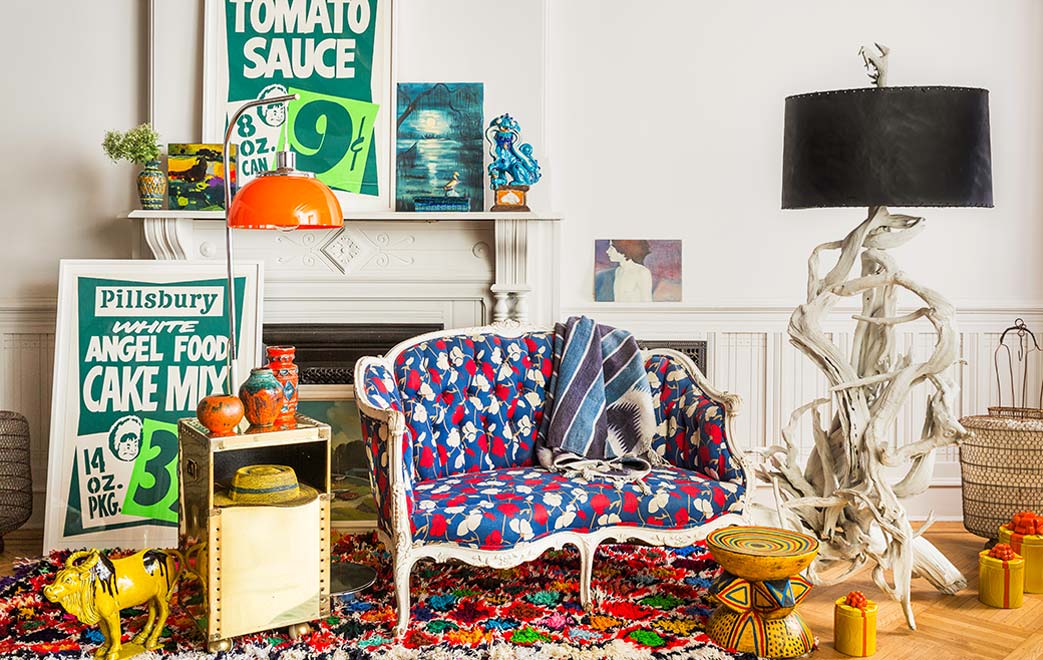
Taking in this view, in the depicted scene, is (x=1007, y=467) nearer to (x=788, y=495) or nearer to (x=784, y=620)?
(x=788, y=495)

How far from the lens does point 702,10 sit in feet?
13.7

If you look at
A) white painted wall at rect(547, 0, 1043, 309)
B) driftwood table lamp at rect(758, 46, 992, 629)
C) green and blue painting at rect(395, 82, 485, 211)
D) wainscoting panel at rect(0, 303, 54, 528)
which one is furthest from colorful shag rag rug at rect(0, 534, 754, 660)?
green and blue painting at rect(395, 82, 485, 211)

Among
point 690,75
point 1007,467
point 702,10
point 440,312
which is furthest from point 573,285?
point 1007,467

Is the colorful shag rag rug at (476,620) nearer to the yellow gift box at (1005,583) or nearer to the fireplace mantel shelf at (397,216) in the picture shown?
the yellow gift box at (1005,583)

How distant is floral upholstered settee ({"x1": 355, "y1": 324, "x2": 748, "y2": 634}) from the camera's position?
2.82 m

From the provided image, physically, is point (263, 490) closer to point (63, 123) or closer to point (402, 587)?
point (402, 587)

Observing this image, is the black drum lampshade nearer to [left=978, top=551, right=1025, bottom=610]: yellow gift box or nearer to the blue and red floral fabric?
the blue and red floral fabric

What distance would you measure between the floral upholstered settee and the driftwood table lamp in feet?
1.03

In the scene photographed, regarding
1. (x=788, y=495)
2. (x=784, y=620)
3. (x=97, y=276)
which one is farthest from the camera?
(x=97, y=276)

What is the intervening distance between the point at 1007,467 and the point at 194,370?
10.8ft

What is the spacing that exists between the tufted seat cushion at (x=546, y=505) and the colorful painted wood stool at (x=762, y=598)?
8.5 inches

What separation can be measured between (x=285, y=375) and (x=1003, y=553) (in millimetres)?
2467

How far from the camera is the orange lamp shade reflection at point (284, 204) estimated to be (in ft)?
8.96

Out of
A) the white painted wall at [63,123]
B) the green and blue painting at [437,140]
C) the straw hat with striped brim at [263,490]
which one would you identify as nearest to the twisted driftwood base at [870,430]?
the green and blue painting at [437,140]
